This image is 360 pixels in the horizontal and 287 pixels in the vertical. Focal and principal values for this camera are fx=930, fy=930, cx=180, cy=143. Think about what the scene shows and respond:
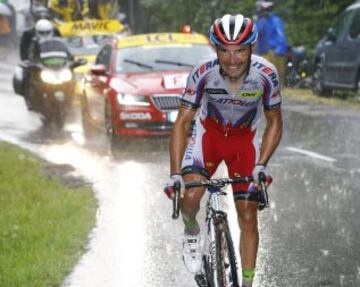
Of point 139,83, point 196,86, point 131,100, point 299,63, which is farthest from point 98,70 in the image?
point 196,86

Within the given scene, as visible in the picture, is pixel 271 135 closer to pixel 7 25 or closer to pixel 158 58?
pixel 158 58

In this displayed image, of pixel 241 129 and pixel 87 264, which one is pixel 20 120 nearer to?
pixel 87 264

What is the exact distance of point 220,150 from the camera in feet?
19.9

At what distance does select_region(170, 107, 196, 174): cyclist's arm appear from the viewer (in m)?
5.79

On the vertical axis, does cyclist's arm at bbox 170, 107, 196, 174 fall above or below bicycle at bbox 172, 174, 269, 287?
above

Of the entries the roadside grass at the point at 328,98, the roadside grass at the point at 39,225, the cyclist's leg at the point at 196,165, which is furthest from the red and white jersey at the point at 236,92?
the roadside grass at the point at 328,98

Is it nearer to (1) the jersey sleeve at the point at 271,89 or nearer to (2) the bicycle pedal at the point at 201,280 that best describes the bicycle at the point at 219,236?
(2) the bicycle pedal at the point at 201,280

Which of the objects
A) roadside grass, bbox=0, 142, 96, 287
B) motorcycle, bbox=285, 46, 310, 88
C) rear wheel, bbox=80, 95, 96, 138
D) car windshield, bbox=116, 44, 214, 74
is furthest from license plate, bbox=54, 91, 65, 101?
roadside grass, bbox=0, 142, 96, 287

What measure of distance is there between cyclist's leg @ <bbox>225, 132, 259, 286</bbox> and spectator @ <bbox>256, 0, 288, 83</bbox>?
1357cm

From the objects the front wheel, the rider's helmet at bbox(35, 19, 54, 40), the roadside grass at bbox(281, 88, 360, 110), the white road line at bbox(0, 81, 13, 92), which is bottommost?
the white road line at bbox(0, 81, 13, 92)

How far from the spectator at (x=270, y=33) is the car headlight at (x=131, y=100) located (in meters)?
6.13

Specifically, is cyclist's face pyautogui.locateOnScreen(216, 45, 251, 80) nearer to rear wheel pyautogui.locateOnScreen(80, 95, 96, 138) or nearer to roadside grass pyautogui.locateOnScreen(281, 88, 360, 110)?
rear wheel pyautogui.locateOnScreen(80, 95, 96, 138)

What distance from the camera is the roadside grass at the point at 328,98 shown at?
64.6 feet

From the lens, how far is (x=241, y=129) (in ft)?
19.9
